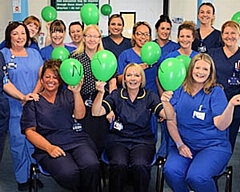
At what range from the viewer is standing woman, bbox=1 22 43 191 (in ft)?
10.4

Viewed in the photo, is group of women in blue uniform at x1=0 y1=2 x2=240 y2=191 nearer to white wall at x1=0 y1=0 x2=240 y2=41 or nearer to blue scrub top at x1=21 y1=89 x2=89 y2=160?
blue scrub top at x1=21 y1=89 x2=89 y2=160

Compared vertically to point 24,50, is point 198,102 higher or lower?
lower

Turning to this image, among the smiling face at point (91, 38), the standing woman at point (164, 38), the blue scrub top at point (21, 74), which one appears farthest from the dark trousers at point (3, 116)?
the standing woman at point (164, 38)

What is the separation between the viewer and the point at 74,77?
8.81 ft

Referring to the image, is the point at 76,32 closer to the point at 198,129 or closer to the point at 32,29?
the point at 32,29

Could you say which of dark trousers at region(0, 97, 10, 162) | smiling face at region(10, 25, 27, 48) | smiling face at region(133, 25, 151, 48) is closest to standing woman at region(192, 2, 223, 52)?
smiling face at region(133, 25, 151, 48)

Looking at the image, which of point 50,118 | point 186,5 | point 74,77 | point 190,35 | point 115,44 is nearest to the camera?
point 74,77

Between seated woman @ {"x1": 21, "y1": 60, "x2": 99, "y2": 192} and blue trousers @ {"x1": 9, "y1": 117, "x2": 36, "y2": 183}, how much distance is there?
0.38 meters

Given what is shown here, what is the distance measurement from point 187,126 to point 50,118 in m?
0.94

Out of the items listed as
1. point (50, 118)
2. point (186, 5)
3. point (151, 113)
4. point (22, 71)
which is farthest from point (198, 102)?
point (186, 5)

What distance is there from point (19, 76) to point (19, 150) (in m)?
0.58

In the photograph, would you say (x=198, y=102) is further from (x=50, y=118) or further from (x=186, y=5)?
(x=186, y=5)

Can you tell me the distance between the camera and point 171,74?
2.59 meters

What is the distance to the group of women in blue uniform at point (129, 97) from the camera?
2773 millimetres
